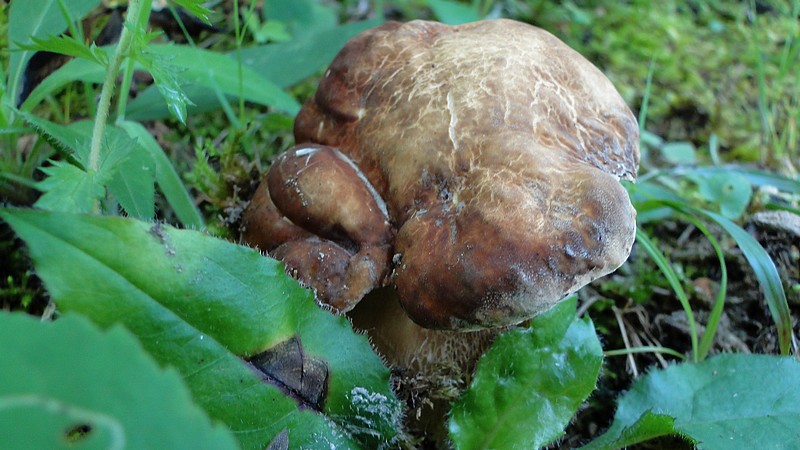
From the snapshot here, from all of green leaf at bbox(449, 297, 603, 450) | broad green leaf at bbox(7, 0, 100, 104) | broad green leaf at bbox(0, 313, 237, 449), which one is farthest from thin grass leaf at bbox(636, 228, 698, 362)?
broad green leaf at bbox(7, 0, 100, 104)

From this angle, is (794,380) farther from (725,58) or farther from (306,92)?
(725,58)

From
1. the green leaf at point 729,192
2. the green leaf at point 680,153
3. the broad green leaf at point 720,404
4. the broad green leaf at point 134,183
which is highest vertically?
the broad green leaf at point 134,183

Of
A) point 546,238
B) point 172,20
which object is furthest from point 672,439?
point 172,20

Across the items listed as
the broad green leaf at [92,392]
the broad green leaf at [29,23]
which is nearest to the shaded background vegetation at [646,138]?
the broad green leaf at [29,23]

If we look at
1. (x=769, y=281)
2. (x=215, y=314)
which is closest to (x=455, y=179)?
(x=215, y=314)

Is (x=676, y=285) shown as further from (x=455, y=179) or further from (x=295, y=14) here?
(x=295, y=14)

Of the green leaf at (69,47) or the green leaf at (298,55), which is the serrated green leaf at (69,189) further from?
the green leaf at (298,55)

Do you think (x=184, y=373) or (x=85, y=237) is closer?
(x=85, y=237)
